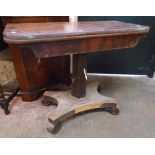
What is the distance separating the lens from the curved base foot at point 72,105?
1.26 metres

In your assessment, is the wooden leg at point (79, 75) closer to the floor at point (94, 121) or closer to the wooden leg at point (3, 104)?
the floor at point (94, 121)

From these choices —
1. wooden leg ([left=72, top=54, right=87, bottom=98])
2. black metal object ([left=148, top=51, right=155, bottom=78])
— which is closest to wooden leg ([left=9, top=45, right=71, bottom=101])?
wooden leg ([left=72, top=54, right=87, bottom=98])

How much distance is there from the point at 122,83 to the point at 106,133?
82 cm

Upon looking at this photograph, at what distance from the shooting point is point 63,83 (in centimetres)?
179

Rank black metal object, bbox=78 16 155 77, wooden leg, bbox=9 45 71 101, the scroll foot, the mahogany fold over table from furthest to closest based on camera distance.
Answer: black metal object, bbox=78 16 155 77
wooden leg, bbox=9 45 71 101
the scroll foot
the mahogany fold over table

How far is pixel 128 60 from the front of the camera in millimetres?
1885

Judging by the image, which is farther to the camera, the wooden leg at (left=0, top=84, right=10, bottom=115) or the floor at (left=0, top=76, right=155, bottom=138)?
the wooden leg at (left=0, top=84, right=10, bottom=115)

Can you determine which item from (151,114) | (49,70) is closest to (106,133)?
(151,114)

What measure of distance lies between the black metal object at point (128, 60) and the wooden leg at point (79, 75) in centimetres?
58

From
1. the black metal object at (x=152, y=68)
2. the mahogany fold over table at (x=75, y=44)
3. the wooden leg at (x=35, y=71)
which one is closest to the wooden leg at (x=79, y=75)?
the mahogany fold over table at (x=75, y=44)

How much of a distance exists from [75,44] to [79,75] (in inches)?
14.1

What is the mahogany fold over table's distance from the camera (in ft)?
3.05

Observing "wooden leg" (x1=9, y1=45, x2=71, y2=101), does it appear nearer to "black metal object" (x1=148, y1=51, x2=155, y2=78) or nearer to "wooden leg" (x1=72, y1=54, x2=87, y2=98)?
"wooden leg" (x1=72, y1=54, x2=87, y2=98)
